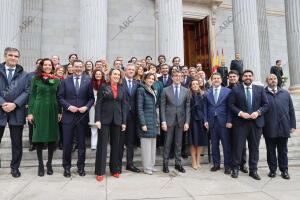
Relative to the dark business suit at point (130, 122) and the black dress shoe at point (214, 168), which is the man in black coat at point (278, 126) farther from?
the dark business suit at point (130, 122)

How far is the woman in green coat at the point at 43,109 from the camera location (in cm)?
445

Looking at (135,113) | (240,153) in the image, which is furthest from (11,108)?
(240,153)

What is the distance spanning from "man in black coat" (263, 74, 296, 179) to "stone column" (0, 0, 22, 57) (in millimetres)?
8574

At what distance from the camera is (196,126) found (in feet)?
18.0

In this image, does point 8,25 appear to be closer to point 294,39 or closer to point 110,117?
point 110,117

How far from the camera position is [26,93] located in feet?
15.2

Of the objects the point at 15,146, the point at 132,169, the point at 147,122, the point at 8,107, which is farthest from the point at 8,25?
the point at 132,169

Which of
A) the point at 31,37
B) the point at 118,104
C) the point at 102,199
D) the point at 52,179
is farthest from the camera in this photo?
the point at 31,37

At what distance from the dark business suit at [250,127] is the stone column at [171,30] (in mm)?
4496

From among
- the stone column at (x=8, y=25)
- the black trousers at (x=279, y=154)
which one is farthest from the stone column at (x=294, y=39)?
the stone column at (x=8, y=25)

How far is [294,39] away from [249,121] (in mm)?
8687

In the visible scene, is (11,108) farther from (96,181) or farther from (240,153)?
(240,153)

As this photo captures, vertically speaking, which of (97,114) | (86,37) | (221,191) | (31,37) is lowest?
(221,191)

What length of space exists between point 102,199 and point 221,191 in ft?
6.14
